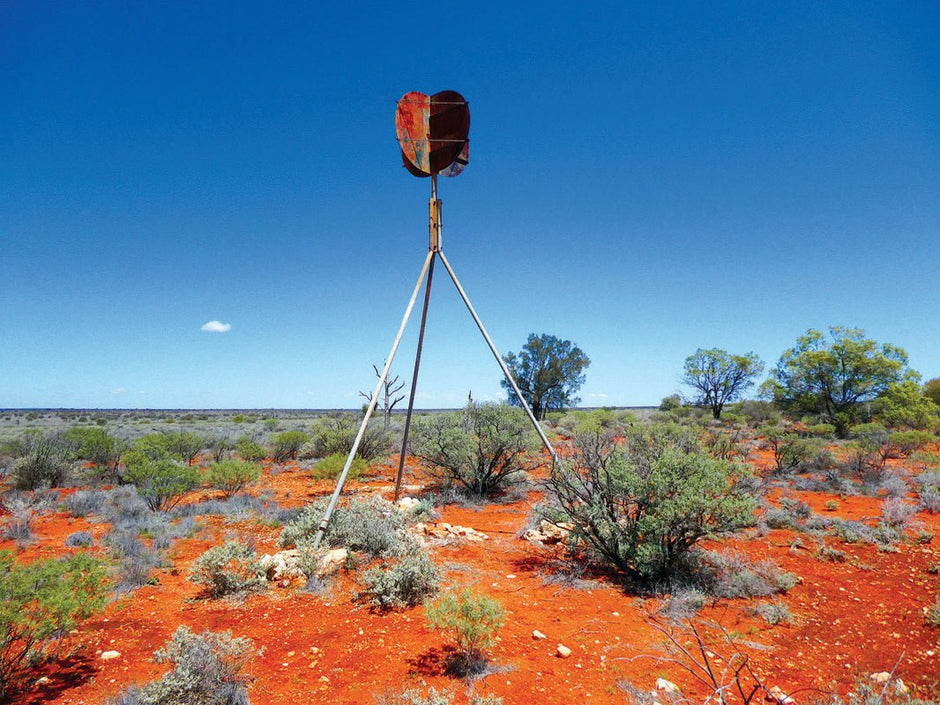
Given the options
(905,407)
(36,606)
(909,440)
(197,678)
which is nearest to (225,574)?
(36,606)

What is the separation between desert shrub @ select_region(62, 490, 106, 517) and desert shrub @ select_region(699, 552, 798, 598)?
12021mm

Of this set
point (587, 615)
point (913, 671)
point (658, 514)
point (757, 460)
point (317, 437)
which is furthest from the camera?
point (317, 437)

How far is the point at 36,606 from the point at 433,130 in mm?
7342

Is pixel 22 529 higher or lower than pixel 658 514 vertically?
lower

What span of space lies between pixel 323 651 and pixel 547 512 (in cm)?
347

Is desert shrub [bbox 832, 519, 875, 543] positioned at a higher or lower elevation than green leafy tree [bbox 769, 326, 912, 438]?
lower

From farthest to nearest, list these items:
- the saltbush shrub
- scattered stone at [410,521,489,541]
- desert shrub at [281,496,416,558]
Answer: scattered stone at [410,521,489,541]
desert shrub at [281,496,416,558]
the saltbush shrub

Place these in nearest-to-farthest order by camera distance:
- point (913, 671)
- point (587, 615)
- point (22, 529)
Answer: point (913, 671) → point (587, 615) → point (22, 529)

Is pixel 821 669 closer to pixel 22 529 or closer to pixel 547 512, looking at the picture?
pixel 547 512

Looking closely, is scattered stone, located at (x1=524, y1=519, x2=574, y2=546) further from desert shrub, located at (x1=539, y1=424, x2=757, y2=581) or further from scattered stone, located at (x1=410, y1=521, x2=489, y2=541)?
desert shrub, located at (x1=539, y1=424, x2=757, y2=581)

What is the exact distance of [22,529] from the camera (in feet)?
24.2

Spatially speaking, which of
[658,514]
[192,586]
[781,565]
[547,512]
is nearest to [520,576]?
[547,512]

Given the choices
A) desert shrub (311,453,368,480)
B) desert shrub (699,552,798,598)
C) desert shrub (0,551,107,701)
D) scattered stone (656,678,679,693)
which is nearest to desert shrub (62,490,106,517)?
desert shrub (311,453,368,480)

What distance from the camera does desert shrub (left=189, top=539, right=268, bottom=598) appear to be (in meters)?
5.28
